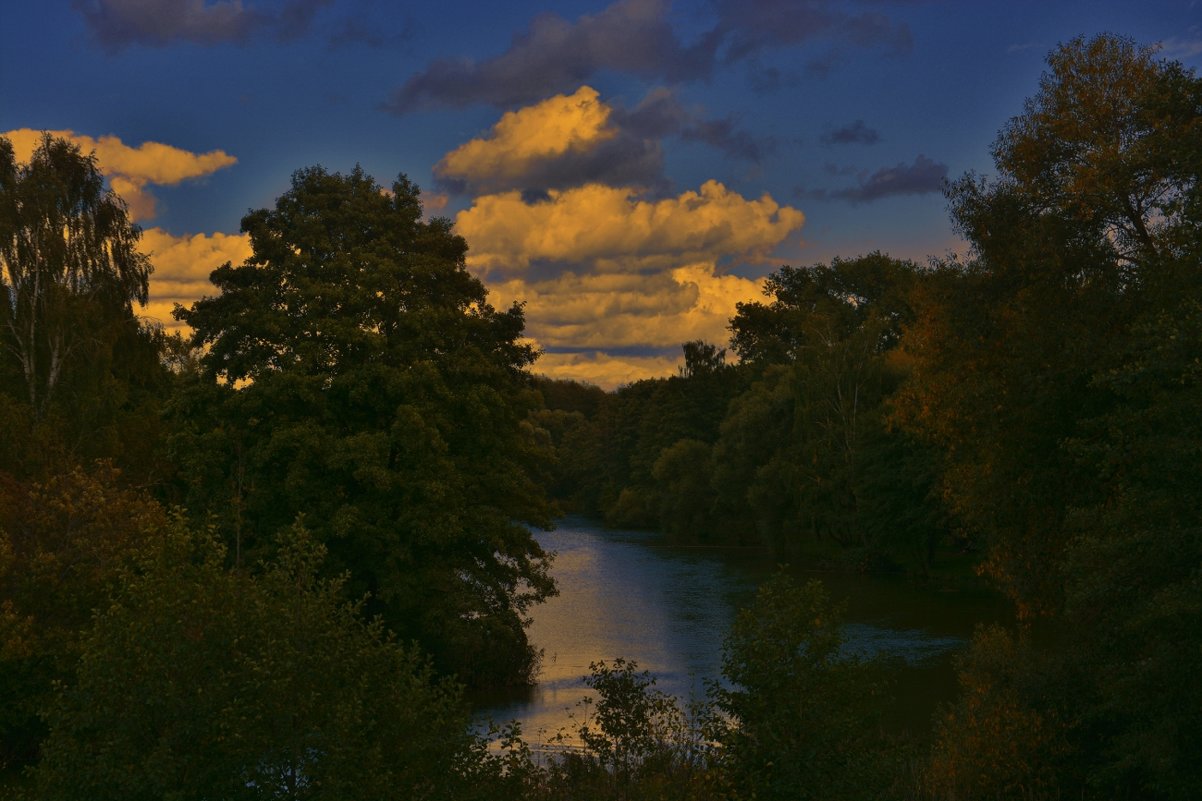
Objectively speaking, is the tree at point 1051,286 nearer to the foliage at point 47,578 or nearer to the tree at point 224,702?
the tree at point 224,702

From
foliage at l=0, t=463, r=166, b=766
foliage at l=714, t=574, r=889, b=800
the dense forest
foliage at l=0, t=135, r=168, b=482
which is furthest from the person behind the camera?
foliage at l=0, t=135, r=168, b=482

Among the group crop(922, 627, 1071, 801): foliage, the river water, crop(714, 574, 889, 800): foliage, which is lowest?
the river water

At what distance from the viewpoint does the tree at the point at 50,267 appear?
40688 mm

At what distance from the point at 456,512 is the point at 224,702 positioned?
20.7 metres

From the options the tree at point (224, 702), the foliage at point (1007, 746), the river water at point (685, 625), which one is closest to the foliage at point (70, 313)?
the river water at point (685, 625)

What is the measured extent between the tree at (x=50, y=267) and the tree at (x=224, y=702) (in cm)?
2861

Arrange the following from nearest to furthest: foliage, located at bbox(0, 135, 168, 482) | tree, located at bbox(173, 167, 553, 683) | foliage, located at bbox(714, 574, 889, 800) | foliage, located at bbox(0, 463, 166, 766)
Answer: foliage, located at bbox(714, 574, 889, 800), foliage, located at bbox(0, 463, 166, 766), tree, located at bbox(173, 167, 553, 683), foliage, located at bbox(0, 135, 168, 482)

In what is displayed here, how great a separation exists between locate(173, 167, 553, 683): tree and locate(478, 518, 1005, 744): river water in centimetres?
347

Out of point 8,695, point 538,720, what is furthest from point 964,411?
point 8,695

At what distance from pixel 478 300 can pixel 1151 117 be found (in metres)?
21.9

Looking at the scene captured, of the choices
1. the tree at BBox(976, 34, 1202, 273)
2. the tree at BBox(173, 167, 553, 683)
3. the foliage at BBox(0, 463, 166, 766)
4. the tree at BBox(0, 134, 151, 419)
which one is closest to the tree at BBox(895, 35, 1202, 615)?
the tree at BBox(976, 34, 1202, 273)

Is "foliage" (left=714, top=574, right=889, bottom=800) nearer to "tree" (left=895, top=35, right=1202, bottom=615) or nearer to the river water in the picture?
the river water

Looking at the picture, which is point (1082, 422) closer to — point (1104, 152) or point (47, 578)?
point (1104, 152)

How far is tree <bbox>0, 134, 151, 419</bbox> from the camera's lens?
40688 mm
